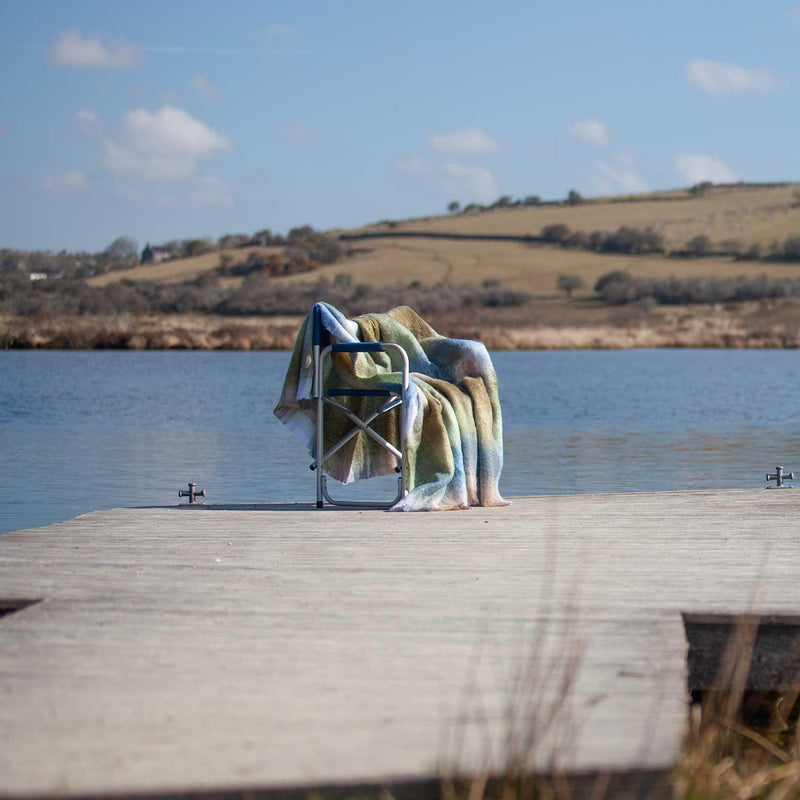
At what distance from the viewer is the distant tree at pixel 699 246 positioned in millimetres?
58062

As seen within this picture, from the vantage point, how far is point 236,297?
43.2 m

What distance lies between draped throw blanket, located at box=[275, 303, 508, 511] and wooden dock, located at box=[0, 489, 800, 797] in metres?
0.59

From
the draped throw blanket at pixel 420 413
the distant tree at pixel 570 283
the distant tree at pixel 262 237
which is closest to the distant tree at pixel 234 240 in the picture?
the distant tree at pixel 262 237

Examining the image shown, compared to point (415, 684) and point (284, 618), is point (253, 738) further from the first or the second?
point (284, 618)

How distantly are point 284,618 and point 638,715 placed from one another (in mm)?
1214

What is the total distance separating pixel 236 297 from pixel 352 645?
133 feet

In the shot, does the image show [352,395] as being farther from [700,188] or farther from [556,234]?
[700,188]

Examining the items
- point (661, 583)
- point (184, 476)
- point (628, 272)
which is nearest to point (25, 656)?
point (661, 583)

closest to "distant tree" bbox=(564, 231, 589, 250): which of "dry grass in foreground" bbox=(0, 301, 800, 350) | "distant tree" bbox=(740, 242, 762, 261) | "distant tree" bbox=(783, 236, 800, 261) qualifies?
"distant tree" bbox=(740, 242, 762, 261)

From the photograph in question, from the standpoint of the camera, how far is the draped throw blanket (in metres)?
6.14

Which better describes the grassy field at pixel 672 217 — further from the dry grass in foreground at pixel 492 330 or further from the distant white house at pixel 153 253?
the dry grass in foreground at pixel 492 330

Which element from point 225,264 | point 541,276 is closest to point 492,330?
point 541,276

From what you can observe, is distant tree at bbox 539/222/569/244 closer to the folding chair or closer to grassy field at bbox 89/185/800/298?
grassy field at bbox 89/185/800/298

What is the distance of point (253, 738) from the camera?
267 centimetres
